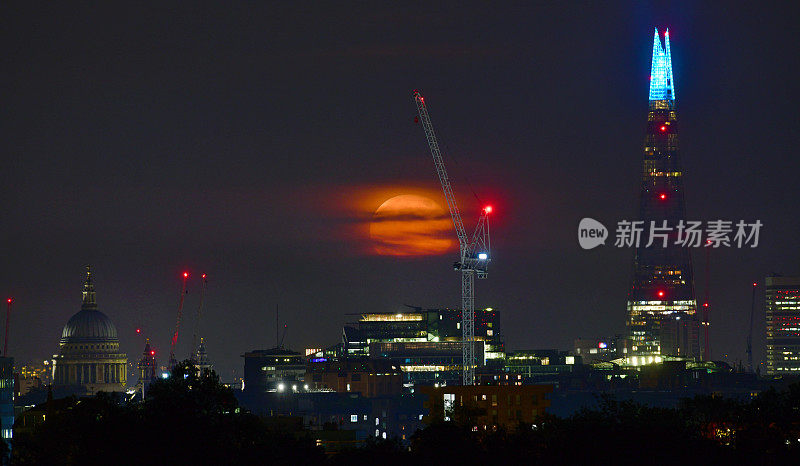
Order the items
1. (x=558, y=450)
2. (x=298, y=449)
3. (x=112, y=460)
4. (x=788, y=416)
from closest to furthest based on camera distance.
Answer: (x=112, y=460) → (x=558, y=450) → (x=298, y=449) → (x=788, y=416)

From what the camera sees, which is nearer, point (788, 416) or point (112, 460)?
point (112, 460)

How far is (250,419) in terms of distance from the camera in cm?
16088

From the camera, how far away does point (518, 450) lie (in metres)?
163

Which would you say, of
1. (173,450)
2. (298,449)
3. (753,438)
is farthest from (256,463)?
(753,438)

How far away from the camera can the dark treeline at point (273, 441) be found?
487ft

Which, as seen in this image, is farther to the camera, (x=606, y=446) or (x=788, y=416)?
(x=788, y=416)

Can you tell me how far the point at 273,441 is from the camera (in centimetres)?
17200

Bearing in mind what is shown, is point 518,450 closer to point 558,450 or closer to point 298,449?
point 558,450

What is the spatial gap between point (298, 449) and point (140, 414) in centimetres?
1584

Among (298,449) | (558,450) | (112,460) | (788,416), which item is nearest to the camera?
(112,460)

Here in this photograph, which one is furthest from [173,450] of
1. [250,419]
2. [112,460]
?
[250,419]

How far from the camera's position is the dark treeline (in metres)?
148

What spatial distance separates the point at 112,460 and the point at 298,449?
1244 inches

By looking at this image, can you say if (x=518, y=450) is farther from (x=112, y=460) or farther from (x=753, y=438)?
(x=112, y=460)
